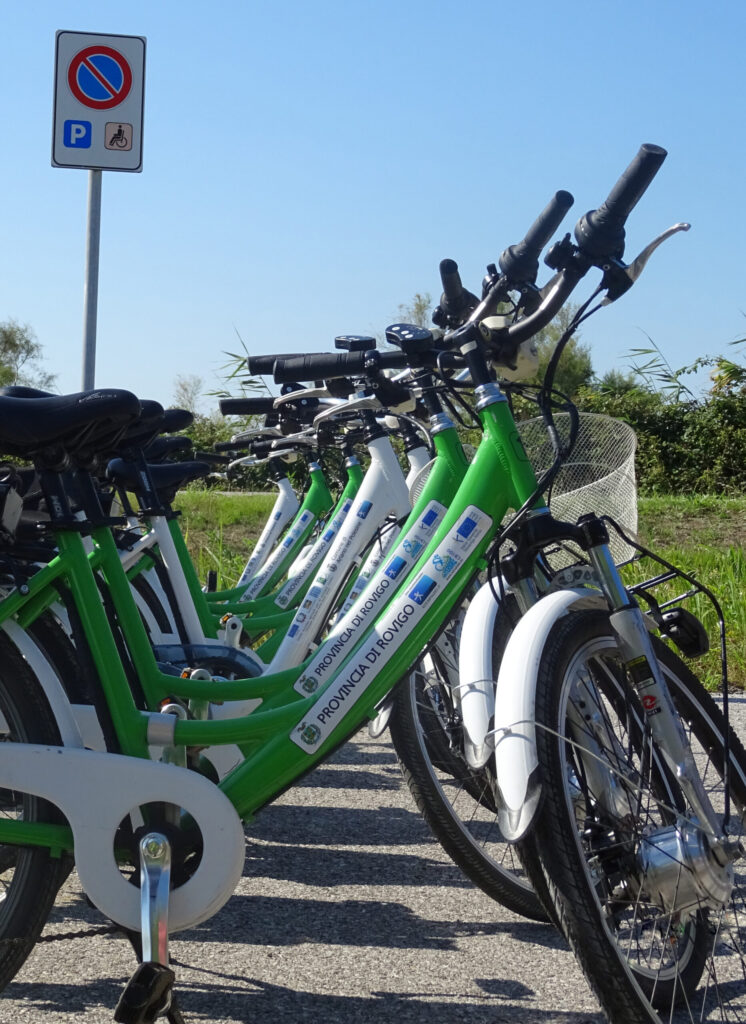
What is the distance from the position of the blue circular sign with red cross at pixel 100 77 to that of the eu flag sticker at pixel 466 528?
3.12 metres

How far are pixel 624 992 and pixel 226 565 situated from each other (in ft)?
17.4

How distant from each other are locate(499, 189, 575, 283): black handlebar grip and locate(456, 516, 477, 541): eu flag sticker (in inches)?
20.1

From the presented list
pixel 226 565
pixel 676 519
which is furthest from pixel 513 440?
pixel 676 519

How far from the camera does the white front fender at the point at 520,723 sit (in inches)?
76.1

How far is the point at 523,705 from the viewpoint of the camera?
6.52ft

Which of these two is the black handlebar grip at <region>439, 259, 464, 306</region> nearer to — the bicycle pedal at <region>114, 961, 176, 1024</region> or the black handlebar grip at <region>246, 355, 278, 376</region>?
the black handlebar grip at <region>246, 355, 278, 376</region>

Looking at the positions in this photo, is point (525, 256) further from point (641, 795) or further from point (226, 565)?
point (226, 565)

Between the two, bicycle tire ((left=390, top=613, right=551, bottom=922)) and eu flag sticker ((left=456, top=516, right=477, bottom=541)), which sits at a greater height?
eu flag sticker ((left=456, top=516, right=477, bottom=541))

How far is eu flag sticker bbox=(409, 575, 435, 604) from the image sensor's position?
2.30 metres

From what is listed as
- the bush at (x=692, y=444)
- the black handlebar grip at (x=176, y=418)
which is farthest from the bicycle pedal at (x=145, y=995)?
the bush at (x=692, y=444)

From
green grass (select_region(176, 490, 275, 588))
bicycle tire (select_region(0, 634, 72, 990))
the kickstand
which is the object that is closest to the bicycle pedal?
the kickstand

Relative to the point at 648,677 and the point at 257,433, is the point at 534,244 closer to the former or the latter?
the point at 648,677

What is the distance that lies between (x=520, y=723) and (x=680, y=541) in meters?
5.75

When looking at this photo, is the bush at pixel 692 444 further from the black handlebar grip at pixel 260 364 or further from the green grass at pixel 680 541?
the black handlebar grip at pixel 260 364
